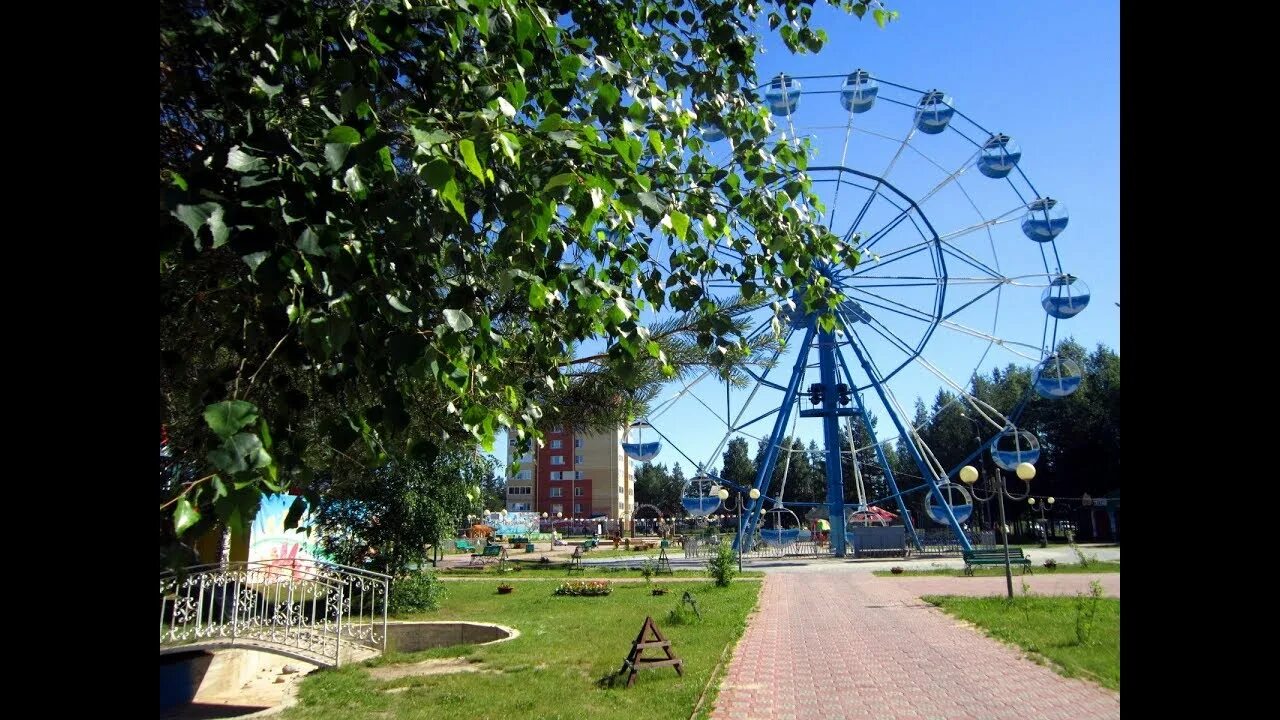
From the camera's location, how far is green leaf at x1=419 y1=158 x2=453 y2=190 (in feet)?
7.27

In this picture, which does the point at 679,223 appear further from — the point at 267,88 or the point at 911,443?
the point at 911,443

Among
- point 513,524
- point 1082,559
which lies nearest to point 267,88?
point 1082,559

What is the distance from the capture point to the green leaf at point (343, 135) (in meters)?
2.24

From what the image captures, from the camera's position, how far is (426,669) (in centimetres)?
1015

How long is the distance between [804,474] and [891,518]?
91.1 feet

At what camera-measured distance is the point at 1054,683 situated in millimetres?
8023

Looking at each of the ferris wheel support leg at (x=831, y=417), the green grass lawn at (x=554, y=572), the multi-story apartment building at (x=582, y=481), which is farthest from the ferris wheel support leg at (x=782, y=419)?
the multi-story apartment building at (x=582, y=481)

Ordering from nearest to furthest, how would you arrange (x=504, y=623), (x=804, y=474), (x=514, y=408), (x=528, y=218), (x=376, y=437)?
(x=528, y=218) < (x=376, y=437) < (x=514, y=408) < (x=504, y=623) < (x=804, y=474)

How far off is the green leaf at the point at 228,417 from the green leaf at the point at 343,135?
82cm

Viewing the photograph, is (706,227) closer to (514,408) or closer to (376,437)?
(514,408)

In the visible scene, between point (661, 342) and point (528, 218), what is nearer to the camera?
point (528, 218)

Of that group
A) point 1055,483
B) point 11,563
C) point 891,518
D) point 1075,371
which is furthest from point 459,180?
point 1055,483

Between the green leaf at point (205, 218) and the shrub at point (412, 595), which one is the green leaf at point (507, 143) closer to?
the green leaf at point (205, 218)

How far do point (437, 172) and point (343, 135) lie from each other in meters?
0.30
